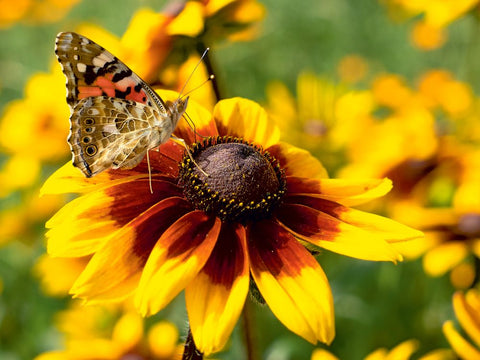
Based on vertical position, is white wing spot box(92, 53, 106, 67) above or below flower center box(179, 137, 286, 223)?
above

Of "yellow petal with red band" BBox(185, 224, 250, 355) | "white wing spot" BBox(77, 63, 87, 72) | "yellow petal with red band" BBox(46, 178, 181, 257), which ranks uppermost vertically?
"white wing spot" BBox(77, 63, 87, 72)

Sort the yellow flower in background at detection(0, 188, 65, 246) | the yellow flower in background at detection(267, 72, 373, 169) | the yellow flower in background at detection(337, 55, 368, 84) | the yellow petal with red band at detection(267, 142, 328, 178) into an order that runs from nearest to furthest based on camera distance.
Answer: the yellow petal with red band at detection(267, 142, 328, 178), the yellow flower in background at detection(267, 72, 373, 169), the yellow flower in background at detection(0, 188, 65, 246), the yellow flower in background at detection(337, 55, 368, 84)

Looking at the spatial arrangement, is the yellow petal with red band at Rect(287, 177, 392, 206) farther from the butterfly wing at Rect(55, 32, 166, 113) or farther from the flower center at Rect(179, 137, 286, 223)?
the butterfly wing at Rect(55, 32, 166, 113)

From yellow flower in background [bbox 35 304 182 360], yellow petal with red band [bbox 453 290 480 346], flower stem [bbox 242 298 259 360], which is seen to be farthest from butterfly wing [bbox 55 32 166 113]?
yellow petal with red band [bbox 453 290 480 346]

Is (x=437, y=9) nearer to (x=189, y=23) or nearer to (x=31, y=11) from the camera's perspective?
(x=189, y=23)

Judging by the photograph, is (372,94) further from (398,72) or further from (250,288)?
(398,72)

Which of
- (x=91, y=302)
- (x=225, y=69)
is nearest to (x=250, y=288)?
(x=91, y=302)

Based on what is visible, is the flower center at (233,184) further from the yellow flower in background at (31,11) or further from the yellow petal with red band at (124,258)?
the yellow flower in background at (31,11)

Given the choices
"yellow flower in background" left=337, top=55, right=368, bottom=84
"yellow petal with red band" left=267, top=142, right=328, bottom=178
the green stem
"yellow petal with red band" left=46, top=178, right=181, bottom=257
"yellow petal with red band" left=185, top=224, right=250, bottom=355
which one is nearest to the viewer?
"yellow petal with red band" left=185, top=224, right=250, bottom=355
